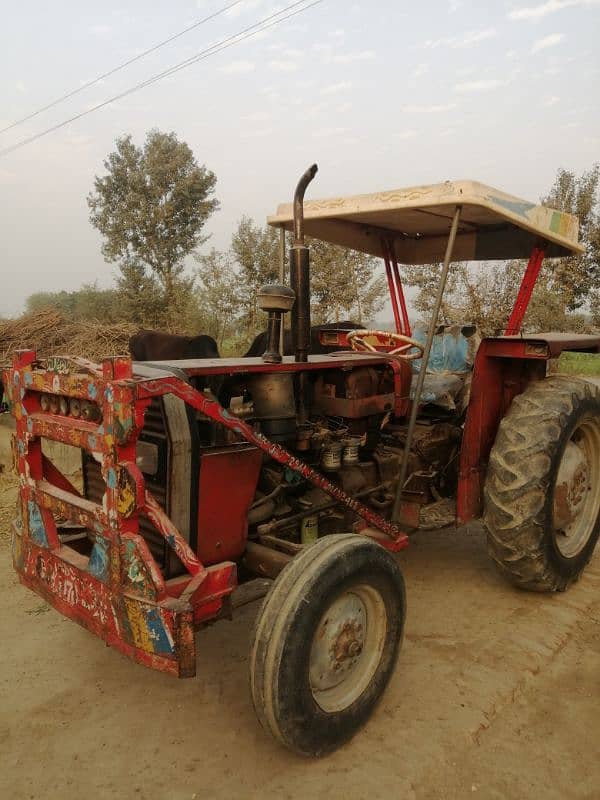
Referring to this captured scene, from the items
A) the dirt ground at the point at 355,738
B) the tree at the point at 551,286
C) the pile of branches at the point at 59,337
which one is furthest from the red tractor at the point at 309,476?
the tree at the point at 551,286

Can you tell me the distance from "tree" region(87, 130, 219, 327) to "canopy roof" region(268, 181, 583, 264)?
52.2 feet

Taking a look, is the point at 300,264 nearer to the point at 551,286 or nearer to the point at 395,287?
the point at 395,287

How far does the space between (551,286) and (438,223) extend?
15.7 meters

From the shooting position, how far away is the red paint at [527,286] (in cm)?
412

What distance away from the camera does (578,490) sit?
3879 mm

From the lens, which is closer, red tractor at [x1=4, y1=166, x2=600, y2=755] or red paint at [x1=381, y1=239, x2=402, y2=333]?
red tractor at [x1=4, y1=166, x2=600, y2=755]

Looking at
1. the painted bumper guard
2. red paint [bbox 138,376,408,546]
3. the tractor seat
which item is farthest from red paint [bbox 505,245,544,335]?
the painted bumper guard

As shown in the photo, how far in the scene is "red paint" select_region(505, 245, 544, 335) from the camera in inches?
162

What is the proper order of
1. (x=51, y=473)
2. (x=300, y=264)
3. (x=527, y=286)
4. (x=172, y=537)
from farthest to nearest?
(x=527, y=286), (x=300, y=264), (x=51, y=473), (x=172, y=537)

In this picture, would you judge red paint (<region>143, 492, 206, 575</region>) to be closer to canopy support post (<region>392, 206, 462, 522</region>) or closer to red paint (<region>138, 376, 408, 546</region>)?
red paint (<region>138, 376, 408, 546</region>)

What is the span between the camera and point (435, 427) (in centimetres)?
411

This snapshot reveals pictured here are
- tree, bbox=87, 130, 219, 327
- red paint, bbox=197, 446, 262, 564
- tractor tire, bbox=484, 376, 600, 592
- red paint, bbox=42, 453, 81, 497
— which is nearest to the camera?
red paint, bbox=197, 446, 262, 564

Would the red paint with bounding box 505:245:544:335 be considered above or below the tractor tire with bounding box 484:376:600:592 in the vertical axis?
above

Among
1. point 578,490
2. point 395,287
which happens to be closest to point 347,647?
point 578,490
